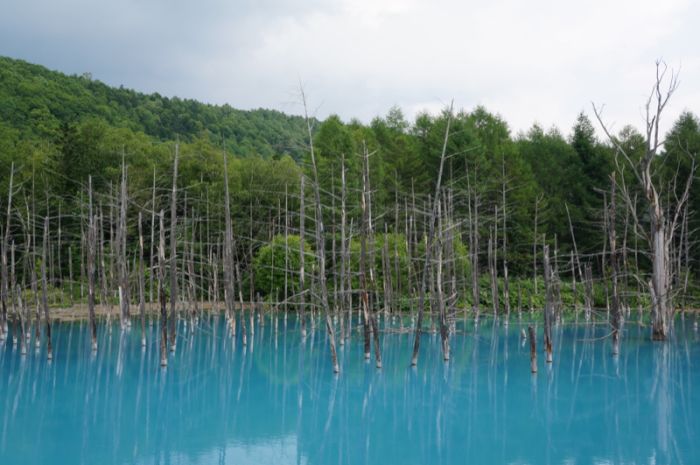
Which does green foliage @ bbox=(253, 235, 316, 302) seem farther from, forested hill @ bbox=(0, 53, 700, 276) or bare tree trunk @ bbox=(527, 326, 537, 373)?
bare tree trunk @ bbox=(527, 326, 537, 373)

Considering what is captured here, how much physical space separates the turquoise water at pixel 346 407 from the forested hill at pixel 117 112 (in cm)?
1813

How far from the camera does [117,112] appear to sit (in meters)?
44.4

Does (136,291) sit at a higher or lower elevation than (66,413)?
higher

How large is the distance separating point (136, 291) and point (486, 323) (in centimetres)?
1455

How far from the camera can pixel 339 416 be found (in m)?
11.1

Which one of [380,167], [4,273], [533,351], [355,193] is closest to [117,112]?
[380,167]

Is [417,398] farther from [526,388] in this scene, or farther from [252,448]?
[252,448]

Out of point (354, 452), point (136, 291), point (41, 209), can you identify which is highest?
point (41, 209)

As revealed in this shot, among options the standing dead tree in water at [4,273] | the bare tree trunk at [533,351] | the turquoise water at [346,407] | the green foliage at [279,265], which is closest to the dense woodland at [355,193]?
the green foliage at [279,265]

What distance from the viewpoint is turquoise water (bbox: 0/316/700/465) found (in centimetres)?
895

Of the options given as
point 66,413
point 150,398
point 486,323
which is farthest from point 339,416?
point 486,323

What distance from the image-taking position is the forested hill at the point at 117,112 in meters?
37.8

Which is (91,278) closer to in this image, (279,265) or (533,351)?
(533,351)

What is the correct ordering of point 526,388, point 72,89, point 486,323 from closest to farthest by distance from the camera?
point 526,388, point 486,323, point 72,89
